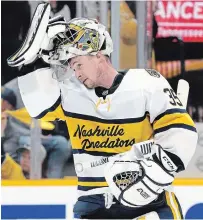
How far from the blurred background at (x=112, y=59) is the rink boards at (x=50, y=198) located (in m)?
0.06

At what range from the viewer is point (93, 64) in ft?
6.48

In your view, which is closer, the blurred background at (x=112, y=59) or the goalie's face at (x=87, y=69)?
the goalie's face at (x=87, y=69)

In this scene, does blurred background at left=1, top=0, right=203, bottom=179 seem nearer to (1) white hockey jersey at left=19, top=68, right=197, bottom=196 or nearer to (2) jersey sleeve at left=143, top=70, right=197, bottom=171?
(1) white hockey jersey at left=19, top=68, right=197, bottom=196

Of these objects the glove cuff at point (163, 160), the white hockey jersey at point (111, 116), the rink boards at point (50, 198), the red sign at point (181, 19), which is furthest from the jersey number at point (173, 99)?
the red sign at point (181, 19)

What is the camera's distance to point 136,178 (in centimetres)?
186

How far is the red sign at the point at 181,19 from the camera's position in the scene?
3.36 metres

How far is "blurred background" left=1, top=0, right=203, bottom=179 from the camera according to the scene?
10.7 feet

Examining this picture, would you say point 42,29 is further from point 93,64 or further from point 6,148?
point 6,148

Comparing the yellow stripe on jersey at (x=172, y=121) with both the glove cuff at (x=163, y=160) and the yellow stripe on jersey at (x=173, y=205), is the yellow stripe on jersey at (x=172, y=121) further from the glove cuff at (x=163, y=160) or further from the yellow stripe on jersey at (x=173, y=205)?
the yellow stripe on jersey at (x=173, y=205)

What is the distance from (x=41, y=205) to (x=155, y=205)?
1.28m

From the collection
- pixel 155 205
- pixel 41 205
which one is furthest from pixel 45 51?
pixel 41 205

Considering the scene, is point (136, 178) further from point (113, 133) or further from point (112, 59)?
point (112, 59)

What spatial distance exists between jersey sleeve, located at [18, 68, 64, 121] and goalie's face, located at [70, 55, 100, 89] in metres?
0.11

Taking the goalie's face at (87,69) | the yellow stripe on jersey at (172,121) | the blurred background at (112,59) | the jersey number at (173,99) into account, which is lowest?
the blurred background at (112,59)
